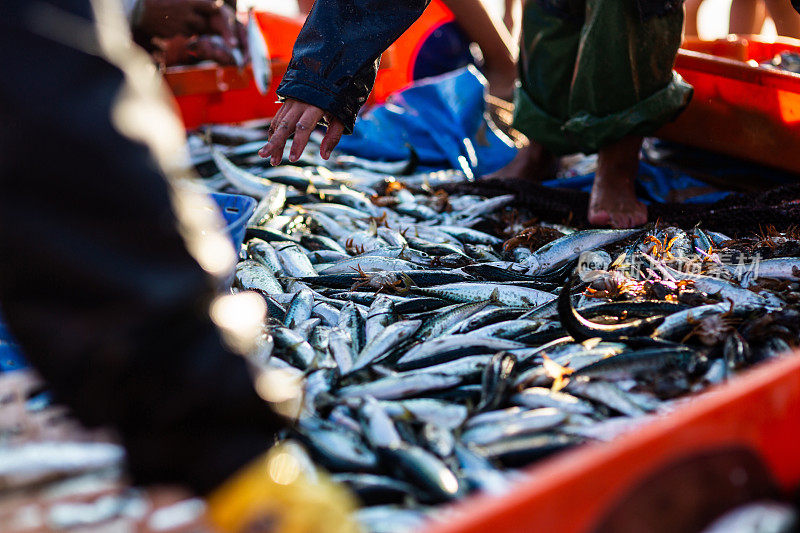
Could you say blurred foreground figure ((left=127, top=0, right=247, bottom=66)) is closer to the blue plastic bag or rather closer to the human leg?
the blue plastic bag

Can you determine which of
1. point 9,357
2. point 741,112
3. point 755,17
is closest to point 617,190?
point 741,112

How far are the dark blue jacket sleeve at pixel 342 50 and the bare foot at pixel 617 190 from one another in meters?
1.40

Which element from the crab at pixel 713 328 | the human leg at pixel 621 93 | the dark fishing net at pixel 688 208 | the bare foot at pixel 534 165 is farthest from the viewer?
the bare foot at pixel 534 165

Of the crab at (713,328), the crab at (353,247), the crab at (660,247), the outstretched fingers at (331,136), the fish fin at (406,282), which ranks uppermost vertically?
the outstretched fingers at (331,136)

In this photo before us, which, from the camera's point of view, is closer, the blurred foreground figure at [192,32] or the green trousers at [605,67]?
the green trousers at [605,67]

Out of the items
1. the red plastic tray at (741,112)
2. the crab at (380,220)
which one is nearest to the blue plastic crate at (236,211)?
the crab at (380,220)

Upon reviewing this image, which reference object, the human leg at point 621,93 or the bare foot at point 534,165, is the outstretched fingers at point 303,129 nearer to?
the human leg at point 621,93

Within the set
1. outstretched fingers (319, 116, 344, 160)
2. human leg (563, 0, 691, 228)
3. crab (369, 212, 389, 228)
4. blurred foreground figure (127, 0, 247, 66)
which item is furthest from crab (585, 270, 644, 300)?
blurred foreground figure (127, 0, 247, 66)

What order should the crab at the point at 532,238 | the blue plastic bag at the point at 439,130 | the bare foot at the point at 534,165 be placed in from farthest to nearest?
1. the blue plastic bag at the point at 439,130
2. the bare foot at the point at 534,165
3. the crab at the point at 532,238

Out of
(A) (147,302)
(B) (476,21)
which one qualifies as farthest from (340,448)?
(B) (476,21)

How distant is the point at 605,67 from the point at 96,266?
298 cm

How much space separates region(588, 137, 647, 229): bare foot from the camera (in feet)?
10.7

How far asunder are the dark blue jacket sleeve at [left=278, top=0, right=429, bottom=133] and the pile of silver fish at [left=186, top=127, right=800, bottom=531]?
73 cm

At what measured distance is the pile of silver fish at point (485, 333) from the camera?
4.95 feet
